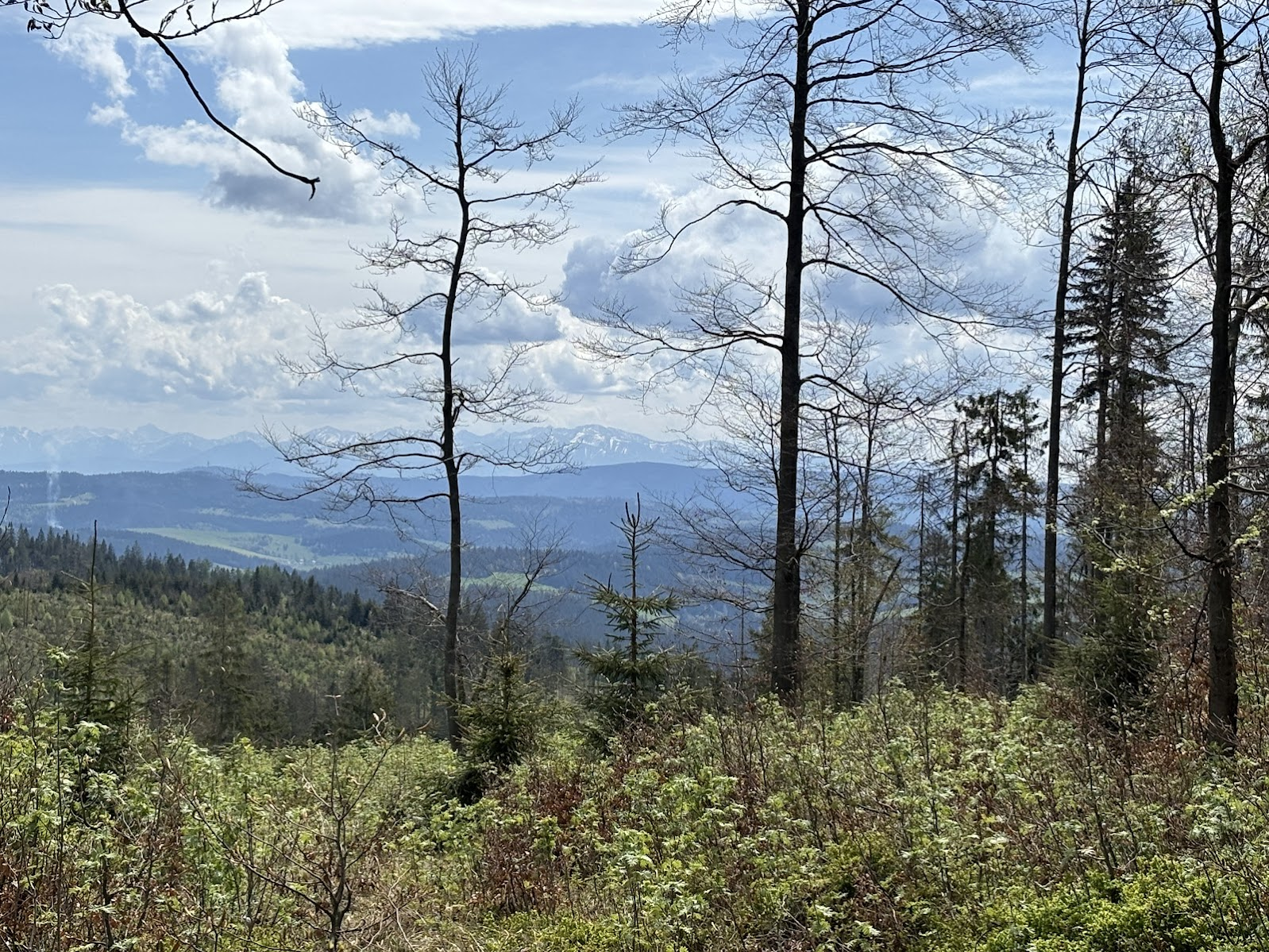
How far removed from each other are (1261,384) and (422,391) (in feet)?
45.4

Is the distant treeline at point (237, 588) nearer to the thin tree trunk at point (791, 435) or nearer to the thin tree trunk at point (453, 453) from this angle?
the thin tree trunk at point (453, 453)

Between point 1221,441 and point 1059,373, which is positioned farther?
point 1059,373

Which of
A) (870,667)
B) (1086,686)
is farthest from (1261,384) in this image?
(1086,686)

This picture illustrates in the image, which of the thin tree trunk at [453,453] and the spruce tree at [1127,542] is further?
the thin tree trunk at [453,453]

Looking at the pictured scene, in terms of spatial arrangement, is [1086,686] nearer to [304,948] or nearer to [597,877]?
[597,877]

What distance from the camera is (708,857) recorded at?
5793 mm

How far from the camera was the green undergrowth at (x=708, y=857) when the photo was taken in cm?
432

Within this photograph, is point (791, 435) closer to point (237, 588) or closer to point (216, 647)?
point (216, 647)

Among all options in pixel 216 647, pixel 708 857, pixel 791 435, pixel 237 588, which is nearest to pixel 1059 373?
pixel 791 435

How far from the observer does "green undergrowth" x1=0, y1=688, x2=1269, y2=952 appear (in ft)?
14.2

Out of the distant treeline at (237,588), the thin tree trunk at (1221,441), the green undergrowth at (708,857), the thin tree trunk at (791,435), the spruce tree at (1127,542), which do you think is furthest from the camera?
the distant treeline at (237,588)

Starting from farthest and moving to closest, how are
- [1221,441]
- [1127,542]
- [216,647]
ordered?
[216,647], [1127,542], [1221,441]

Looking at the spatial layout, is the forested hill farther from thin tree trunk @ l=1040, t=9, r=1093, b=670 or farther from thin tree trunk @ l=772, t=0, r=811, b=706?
thin tree trunk @ l=1040, t=9, r=1093, b=670

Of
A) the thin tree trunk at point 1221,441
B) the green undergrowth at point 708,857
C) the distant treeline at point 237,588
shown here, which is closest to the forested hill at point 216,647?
the distant treeline at point 237,588
